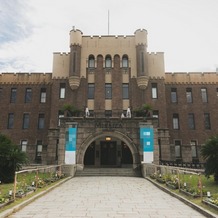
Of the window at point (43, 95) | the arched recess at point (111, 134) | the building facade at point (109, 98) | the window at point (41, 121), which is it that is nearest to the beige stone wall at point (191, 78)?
the building facade at point (109, 98)

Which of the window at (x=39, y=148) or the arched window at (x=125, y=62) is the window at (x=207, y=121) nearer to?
the arched window at (x=125, y=62)

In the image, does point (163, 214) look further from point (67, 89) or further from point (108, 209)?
point (67, 89)

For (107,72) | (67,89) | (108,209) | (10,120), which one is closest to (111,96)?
(107,72)

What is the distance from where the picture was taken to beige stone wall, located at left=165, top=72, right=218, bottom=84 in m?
31.4

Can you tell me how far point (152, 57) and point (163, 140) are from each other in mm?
10338

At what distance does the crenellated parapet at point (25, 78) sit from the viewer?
3175cm

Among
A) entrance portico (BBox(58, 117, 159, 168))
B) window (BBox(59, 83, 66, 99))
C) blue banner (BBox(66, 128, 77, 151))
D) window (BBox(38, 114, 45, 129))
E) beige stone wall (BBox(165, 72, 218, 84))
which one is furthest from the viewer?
beige stone wall (BBox(165, 72, 218, 84))

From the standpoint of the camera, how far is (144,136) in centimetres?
2278

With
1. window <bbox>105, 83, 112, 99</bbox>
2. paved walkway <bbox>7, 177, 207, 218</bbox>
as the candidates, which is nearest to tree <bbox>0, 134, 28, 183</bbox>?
paved walkway <bbox>7, 177, 207, 218</bbox>

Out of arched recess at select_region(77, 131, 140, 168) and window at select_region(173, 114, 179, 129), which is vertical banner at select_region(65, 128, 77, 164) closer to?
arched recess at select_region(77, 131, 140, 168)

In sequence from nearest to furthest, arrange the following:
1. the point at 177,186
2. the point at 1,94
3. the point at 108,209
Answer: the point at 108,209 < the point at 177,186 < the point at 1,94

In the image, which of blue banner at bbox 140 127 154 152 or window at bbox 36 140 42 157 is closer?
blue banner at bbox 140 127 154 152

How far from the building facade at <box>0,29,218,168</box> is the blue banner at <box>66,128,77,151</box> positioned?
11.4 feet

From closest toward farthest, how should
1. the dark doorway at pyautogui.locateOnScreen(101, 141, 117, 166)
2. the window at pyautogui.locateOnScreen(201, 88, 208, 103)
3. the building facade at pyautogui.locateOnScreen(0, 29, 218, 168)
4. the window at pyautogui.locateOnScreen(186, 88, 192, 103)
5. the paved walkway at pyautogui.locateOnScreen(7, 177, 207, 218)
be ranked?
the paved walkway at pyautogui.locateOnScreen(7, 177, 207, 218) < the dark doorway at pyautogui.locateOnScreen(101, 141, 117, 166) < the building facade at pyautogui.locateOnScreen(0, 29, 218, 168) < the window at pyautogui.locateOnScreen(201, 88, 208, 103) < the window at pyautogui.locateOnScreen(186, 88, 192, 103)
